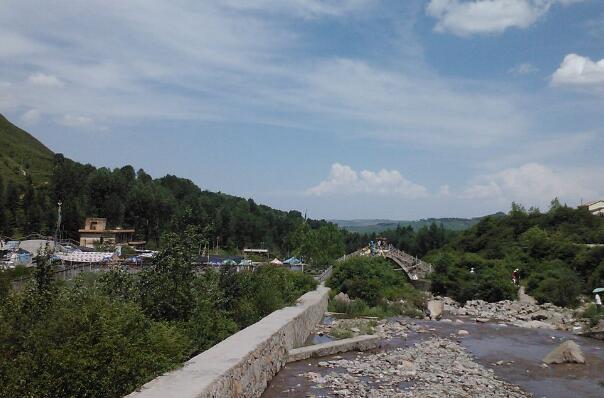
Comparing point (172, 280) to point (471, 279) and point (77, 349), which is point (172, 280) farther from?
point (471, 279)

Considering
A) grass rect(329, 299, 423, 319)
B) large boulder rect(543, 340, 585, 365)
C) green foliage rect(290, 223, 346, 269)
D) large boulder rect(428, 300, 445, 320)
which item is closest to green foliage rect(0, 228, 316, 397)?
large boulder rect(543, 340, 585, 365)

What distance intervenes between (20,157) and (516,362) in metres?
135

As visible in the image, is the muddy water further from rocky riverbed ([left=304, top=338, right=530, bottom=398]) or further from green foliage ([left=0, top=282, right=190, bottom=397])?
green foliage ([left=0, top=282, right=190, bottom=397])

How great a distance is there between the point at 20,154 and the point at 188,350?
140 m

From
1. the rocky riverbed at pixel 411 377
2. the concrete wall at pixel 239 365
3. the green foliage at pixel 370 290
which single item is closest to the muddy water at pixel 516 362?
the rocky riverbed at pixel 411 377

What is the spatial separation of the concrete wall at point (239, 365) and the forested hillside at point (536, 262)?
25.4 meters

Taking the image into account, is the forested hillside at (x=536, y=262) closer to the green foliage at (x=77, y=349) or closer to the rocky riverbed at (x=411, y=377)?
the rocky riverbed at (x=411, y=377)

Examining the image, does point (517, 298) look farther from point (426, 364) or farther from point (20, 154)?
point (20, 154)

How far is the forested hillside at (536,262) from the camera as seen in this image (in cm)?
3938

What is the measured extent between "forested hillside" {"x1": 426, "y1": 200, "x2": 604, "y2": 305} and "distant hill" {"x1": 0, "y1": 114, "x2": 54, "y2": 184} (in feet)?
280

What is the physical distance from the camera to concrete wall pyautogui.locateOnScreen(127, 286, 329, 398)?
880 centimetres

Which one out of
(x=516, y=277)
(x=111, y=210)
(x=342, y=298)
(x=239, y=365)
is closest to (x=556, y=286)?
(x=516, y=277)

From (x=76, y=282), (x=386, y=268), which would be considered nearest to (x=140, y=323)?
(x=76, y=282)

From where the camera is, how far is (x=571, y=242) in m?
47.9
